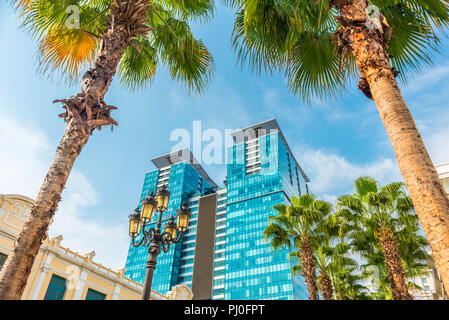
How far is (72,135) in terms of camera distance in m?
4.13

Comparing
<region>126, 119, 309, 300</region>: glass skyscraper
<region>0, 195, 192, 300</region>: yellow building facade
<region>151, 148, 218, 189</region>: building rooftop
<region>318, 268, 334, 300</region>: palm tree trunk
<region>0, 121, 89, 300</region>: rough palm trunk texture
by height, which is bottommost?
<region>0, 121, 89, 300</region>: rough palm trunk texture

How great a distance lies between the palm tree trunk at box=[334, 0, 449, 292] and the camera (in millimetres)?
2633

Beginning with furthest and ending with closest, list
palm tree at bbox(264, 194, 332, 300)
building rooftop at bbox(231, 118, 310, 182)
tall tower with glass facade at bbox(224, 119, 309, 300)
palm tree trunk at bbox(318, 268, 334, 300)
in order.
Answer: building rooftop at bbox(231, 118, 310, 182)
tall tower with glass facade at bbox(224, 119, 309, 300)
palm tree at bbox(264, 194, 332, 300)
palm tree trunk at bbox(318, 268, 334, 300)

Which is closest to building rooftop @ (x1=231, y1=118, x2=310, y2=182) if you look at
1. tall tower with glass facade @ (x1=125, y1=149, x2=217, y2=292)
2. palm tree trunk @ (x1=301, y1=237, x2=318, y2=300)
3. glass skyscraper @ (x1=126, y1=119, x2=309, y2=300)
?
glass skyscraper @ (x1=126, y1=119, x2=309, y2=300)

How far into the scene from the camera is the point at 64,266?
723 inches

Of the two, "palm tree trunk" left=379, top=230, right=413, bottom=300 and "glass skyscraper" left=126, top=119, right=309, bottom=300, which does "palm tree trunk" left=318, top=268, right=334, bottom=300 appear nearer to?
"palm tree trunk" left=379, top=230, right=413, bottom=300

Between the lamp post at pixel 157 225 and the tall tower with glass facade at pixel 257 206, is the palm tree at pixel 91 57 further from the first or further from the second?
the tall tower with glass facade at pixel 257 206

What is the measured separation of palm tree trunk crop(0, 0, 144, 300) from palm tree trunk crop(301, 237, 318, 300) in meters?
12.1

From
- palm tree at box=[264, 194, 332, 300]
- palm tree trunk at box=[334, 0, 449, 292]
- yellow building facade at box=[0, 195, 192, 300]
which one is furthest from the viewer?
yellow building facade at box=[0, 195, 192, 300]

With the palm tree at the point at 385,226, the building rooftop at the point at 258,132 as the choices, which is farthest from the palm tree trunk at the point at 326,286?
the building rooftop at the point at 258,132

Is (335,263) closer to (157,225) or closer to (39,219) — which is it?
(157,225)

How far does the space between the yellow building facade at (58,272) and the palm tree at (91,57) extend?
521 inches

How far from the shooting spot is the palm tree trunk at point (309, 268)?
→ 43.6 ft
